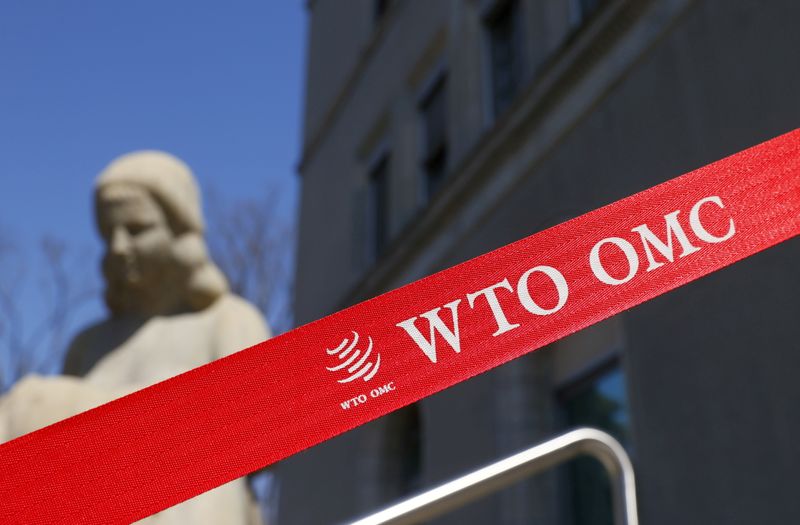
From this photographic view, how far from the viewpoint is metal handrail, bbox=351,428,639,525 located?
1.75m

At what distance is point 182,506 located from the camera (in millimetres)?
2605

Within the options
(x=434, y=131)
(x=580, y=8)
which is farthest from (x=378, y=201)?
(x=580, y=8)

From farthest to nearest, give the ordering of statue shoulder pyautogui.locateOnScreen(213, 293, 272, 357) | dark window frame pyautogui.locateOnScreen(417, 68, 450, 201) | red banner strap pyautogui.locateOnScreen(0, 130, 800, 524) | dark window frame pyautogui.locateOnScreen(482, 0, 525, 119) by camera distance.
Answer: dark window frame pyautogui.locateOnScreen(417, 68, 450, 201), dark window frame pyautogui.locateOnScreen(482, 0, 525, 119), statue shoulder pyautogui.locateOnScreen(213, 293, 272, 357), red banner strap pyautogui.locateOnScreen(0, 130, 800, 524)

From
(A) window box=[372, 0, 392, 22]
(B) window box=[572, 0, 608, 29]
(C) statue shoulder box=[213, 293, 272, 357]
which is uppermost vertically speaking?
(A) window box=[372, 0, 392, 22]

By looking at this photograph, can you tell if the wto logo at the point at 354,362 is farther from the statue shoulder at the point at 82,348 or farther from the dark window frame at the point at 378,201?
the dark window frame at the point at 378,201

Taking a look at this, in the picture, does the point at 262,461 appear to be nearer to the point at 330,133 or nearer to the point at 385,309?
the point at 385,309

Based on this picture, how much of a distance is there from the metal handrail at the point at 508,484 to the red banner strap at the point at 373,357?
26 cm

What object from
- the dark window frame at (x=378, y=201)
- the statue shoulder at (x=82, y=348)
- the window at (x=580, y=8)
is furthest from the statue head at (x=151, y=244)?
the dark window frame at (x=378, y=201)

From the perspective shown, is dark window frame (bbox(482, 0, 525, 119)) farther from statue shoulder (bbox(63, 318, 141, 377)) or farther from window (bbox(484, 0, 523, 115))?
statue shoulder (bbox(63, 318, 141, 377))

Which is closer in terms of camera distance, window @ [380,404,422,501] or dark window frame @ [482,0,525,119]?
dark window frame @ [482,0,525,119]

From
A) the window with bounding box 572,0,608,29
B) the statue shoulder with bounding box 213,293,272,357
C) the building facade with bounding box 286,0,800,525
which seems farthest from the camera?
the window with bounding box 572,0,608,29

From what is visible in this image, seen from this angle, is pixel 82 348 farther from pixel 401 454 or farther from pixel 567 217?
pixel 401 454

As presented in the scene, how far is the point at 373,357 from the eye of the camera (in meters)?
2.04

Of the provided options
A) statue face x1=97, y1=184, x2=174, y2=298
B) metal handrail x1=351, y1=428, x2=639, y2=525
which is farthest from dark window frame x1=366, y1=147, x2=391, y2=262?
metal handrail x1=351, y1=428, x2=639, y2=525
